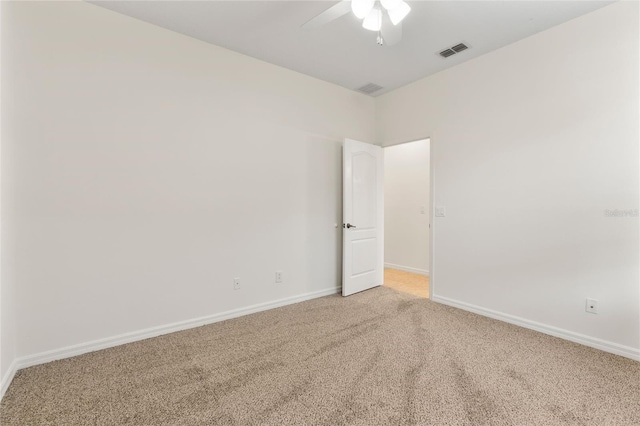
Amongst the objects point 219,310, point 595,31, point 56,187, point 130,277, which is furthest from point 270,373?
point 595,31

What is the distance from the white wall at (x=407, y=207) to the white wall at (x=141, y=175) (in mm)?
2335

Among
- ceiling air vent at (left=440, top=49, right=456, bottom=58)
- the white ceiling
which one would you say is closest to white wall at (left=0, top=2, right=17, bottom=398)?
the white ceiling

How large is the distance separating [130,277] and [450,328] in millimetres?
2896

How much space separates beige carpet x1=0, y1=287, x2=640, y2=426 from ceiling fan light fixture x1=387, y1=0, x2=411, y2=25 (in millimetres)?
2312

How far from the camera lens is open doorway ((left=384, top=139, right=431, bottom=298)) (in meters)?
4.91

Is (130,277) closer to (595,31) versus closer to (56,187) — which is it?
(56,187)

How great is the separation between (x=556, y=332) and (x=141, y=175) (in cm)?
390

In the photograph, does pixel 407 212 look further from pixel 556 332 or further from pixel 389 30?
pixel 389 30

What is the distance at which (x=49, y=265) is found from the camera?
7.02 ft

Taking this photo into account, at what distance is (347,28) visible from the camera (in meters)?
2.57

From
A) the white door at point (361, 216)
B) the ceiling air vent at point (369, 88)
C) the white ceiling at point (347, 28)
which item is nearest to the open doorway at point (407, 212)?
the white door at point (361, 216)

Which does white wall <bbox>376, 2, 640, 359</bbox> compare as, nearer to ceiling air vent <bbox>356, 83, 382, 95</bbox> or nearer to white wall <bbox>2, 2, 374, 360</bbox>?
ceiling air vent <bbox>356, 83, 382, 95</bbox>

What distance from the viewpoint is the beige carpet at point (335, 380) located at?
1.56 metres

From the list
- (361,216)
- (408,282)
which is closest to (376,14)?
(361,216)
